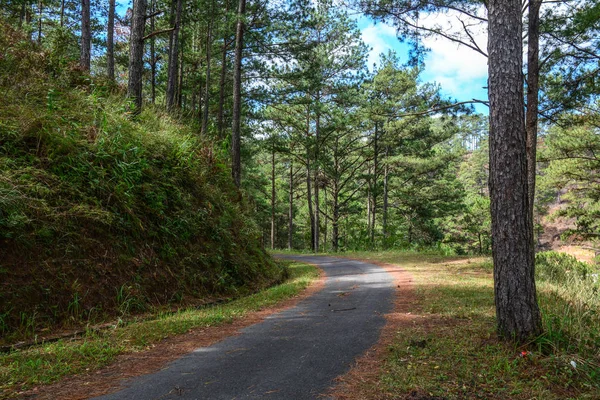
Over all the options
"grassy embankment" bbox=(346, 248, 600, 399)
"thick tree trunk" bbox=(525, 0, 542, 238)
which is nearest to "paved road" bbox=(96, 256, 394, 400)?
"grassy embankment" bbox=(346, 248, 600, 399)

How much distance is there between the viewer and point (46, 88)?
7.80 metres

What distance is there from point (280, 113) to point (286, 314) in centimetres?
2015

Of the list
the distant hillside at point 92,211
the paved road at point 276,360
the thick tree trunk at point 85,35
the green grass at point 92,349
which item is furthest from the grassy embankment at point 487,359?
the thick tree trunk at point 85,35

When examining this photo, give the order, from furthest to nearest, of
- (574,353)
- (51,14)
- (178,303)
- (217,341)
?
(51,14) → (178,303) → (217,341) → (574,353)

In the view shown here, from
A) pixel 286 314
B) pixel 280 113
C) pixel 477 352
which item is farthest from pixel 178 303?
pixel 280 113

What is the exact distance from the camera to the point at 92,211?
6.09 m

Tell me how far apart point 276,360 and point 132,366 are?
155 cm

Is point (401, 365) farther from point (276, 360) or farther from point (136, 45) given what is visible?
point (136, 45)

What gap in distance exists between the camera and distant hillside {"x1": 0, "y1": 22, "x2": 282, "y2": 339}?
511cm

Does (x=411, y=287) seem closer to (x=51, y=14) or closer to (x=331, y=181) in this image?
(x=331, y=181)

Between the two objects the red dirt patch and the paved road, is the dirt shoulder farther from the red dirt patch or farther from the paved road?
the red dirt patch

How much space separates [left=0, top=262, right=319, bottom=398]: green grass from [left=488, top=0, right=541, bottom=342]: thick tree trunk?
163 inches

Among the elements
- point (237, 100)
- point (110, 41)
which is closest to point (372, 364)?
point (237, 100)

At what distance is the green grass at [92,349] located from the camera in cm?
338
